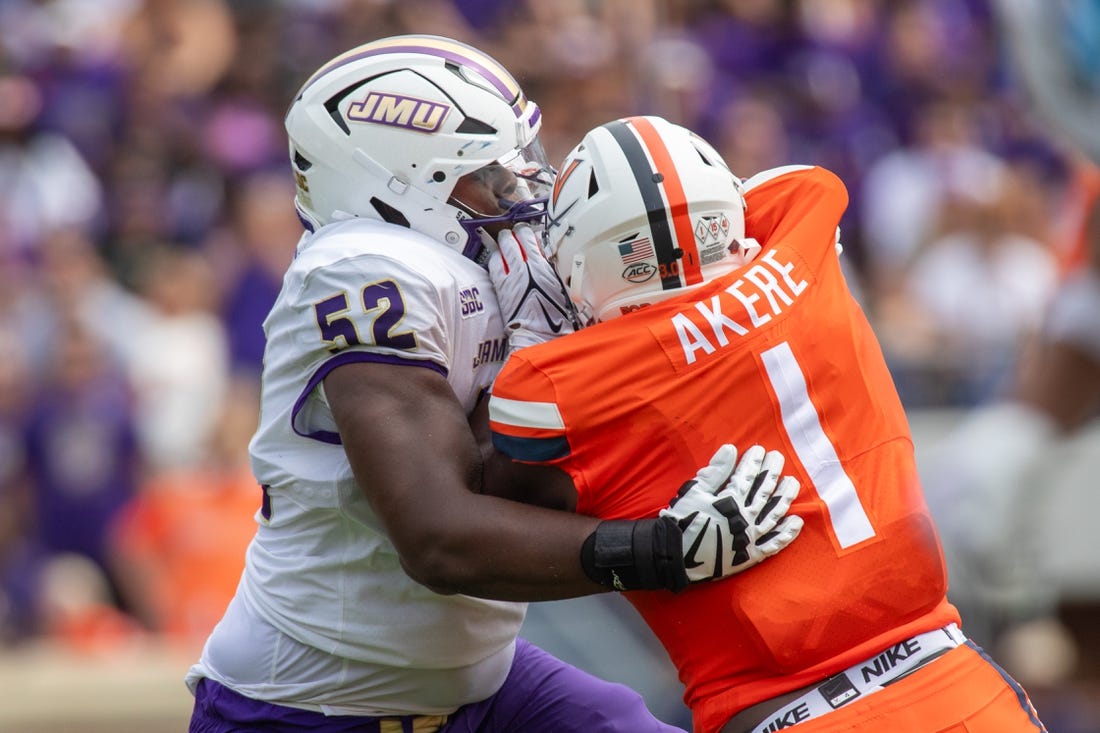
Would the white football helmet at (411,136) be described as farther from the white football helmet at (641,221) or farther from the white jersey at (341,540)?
the white football helmet at (641,221)

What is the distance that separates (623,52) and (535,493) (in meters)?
5.89

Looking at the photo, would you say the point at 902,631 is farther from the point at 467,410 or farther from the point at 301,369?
the point at 301,369

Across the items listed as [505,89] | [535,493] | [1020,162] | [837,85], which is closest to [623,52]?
[837,85]

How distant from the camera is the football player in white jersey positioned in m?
3.23

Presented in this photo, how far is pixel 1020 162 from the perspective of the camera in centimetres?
999

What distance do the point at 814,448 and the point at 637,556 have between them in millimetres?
441

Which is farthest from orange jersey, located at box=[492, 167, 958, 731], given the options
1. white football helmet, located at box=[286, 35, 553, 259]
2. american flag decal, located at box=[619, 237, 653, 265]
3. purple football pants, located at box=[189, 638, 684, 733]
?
purple football pants, located at box=[189, 638, 684, 733]

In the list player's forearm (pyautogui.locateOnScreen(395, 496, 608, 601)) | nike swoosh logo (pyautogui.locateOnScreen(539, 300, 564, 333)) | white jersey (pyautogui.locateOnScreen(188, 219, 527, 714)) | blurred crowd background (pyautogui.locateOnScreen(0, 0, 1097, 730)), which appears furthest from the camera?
blurred crowd background (pyautogui.locateOnScreen(0, 0, 1097, 730))

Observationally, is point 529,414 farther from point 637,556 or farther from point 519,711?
point 519,711

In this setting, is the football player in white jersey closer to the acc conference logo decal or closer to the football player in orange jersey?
the football player in orange jersey

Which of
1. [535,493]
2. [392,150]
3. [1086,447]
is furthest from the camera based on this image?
[1086,447]

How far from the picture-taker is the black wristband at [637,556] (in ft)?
10.1

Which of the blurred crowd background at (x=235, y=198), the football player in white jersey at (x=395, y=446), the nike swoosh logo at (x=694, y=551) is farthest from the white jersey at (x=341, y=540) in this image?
the blurred crowd background at (x=235, y=198)

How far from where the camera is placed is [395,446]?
3.23 m
